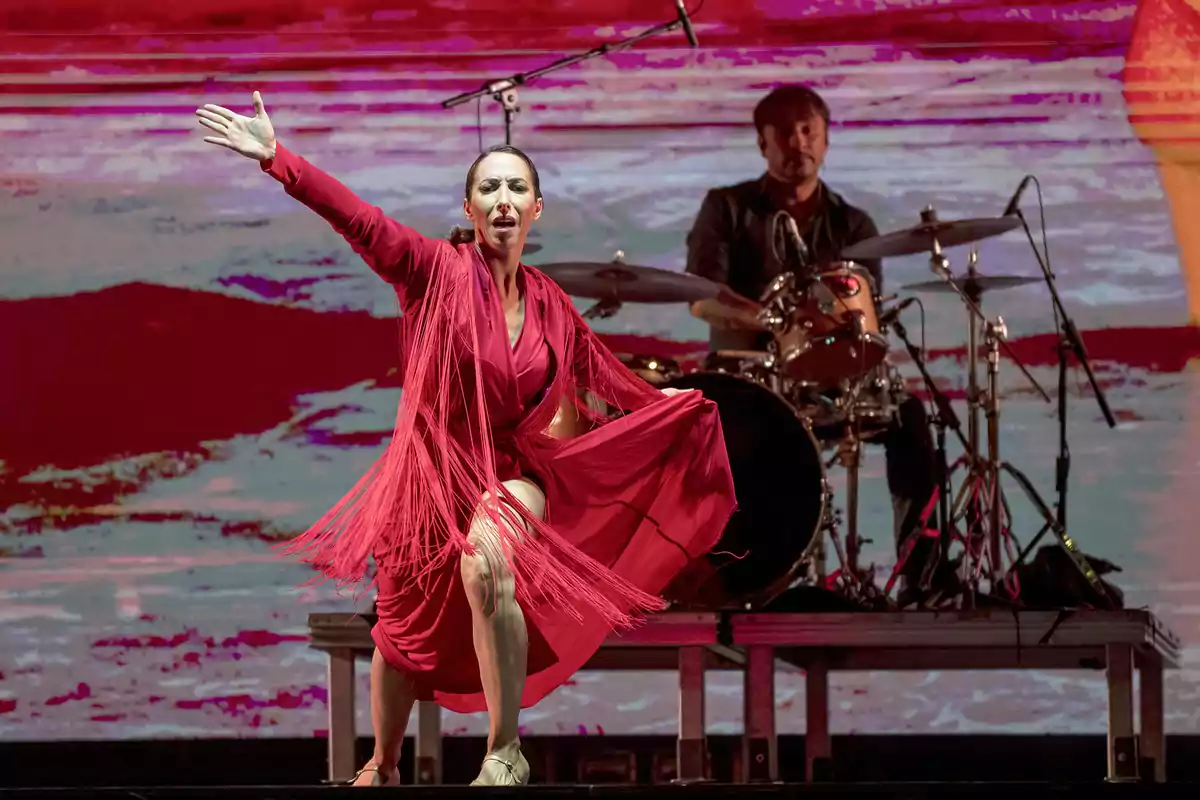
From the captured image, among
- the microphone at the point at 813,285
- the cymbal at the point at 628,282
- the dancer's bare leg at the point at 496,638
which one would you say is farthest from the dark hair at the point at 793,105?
the dancer's bare leg at the point at 496,638

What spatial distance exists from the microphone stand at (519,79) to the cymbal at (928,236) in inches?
40.2

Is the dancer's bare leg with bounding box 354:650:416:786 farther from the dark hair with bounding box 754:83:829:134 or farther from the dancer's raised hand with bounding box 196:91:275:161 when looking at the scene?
the dark hair with bounding box 754:83:829:134

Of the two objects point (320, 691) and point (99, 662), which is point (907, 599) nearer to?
point (320, 691)

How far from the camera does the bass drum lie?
4.46m

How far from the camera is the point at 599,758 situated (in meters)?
5.44

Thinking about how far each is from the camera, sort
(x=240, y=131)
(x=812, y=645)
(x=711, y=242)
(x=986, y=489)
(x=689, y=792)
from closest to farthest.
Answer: (x=689, y=792) < (x=240, y=131) < (x=812, y=645) < (x=986, y=489) < (x=711, y=242)

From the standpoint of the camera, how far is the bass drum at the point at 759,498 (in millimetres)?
4457

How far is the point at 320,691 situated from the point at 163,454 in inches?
41.4

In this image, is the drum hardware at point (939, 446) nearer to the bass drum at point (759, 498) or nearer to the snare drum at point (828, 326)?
the snare drum at point (828, 326)

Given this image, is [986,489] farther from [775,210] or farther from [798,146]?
[798,146]

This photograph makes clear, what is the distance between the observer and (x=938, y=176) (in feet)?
19.0

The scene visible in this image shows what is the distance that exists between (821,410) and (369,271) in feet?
6.00

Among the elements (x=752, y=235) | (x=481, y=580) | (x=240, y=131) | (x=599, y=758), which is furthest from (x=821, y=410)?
(x=240, y=131)

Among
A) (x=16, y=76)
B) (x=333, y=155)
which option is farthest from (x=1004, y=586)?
(x=16, y=76)
